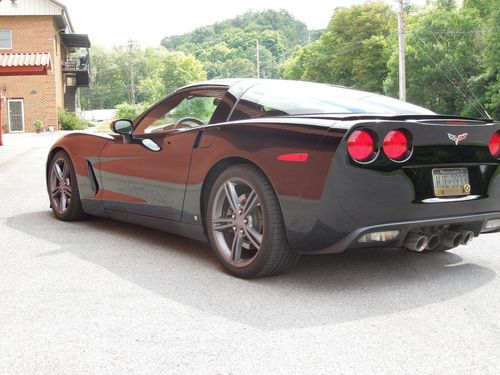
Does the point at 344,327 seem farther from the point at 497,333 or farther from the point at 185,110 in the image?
the point at 185,110

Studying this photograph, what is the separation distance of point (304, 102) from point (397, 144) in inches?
32.9

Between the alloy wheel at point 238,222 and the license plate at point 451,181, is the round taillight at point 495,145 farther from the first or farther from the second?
the alloy wheel at point 238,222

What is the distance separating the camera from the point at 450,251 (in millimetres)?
5027

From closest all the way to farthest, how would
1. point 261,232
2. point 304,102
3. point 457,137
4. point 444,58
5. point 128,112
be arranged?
point 457,137, point 261,232, point 304,102, point 444,58, point 128,112

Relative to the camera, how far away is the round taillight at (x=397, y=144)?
367cm

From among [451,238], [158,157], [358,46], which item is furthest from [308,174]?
[358,46]

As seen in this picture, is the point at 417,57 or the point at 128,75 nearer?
the point at 417,57

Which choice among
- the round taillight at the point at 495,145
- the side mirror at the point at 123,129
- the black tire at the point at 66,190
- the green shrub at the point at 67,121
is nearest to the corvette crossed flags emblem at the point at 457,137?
the round taillight at the point at 495,145

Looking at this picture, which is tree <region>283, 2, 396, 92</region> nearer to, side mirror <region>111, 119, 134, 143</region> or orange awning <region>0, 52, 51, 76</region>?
orange awning <region>0, 52, 51, 76</region>

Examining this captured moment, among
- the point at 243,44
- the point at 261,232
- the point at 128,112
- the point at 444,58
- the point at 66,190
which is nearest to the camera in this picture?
the point at 261,232

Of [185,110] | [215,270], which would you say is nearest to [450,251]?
[215,270]

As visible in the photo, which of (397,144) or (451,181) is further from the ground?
(397,144)

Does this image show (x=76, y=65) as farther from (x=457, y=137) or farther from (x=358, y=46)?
(x=457, y=137)

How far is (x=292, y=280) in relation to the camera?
4.12 m
